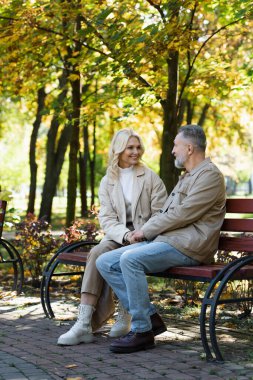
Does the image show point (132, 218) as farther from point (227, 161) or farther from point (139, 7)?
point (227, 161)

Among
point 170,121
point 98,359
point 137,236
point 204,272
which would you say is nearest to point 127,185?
point 137,236

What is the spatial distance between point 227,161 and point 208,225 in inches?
1947

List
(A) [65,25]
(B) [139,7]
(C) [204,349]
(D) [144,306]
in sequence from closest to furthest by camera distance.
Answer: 1. (C) [204,349]
2. (D) [144,306]
3. (A) [65,25]
4. (B) [139,7]

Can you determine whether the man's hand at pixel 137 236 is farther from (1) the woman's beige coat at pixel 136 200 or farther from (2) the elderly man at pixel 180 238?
(1) the woman's beige coat at pixel 136 200

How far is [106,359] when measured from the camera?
5.64m

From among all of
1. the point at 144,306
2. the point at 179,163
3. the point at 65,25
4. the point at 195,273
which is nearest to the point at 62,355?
the point at 144,306

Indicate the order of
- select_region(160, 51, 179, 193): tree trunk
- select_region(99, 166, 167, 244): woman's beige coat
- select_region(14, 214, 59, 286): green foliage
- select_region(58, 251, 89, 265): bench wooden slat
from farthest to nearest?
1. select_region(160, 51, 179, 193): tree trunk
2. select_region(14, 214, 59, 286): green foliage
3. select_region(58, 251, 89, 265): bench wooden slat
4. select_region(99, 166, 167, 244): woman's beige coat

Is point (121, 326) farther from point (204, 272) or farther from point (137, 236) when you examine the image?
point (204, 272)

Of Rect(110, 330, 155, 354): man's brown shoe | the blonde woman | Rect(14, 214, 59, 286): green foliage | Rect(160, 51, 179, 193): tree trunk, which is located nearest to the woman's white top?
the blonde woman

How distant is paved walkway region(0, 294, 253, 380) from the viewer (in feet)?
16.6

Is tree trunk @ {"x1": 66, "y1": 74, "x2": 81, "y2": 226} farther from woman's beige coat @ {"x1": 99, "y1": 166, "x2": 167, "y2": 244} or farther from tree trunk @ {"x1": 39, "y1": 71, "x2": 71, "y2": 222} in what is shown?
woman's beige coat @ {"x1": 99, "y1": 166, "x2": 167, "y2": 244}

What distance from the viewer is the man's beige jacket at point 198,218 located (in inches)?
234

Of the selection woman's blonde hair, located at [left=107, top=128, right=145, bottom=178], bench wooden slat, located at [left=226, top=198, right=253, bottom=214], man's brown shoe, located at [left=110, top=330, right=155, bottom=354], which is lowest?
man's brown shoe, located at [left=110, top=330, right=155, bottom=354]

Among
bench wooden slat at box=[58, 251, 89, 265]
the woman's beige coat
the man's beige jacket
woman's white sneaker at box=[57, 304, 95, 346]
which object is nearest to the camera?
the man's beige jacket
